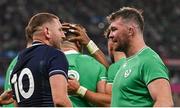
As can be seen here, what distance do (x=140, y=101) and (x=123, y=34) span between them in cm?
50

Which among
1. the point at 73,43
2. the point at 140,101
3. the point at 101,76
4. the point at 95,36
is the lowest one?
the point at 140,101

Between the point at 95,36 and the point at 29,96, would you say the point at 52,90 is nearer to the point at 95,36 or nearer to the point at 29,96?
the point at 29,96

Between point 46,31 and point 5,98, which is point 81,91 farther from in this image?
point 46,31

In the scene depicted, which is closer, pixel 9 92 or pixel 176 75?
pixel 9 92

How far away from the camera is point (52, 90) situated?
3.98m

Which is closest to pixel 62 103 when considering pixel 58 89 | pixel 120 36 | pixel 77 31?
pixel 58 89

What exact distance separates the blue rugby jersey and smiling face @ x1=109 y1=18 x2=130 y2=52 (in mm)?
387

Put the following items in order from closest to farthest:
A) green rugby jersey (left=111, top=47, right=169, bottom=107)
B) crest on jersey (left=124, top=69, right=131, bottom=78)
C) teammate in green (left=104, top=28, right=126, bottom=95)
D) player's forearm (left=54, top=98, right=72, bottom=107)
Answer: green rugby jersey (left=111, top=47, right=169, bottom=107) → player's forearm (left=54, top=98, right=72, bottom=107) → crest on jersey (left=124, top=69, right=131, bottom=78) → teammate in green (left=104, top=28, right=126, bottom=95)

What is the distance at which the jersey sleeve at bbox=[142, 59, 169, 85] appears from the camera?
3840mm

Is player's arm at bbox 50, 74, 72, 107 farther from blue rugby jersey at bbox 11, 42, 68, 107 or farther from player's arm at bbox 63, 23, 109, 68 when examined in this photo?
player's arm at bbox 63, 23, 109, 68

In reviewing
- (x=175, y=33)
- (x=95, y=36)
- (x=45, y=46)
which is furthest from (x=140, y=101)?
(x=175, y=33)

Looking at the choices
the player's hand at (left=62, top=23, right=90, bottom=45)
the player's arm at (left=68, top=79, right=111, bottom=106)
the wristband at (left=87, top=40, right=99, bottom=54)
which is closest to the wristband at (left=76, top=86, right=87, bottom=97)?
the player's arm at (left=68, top=79, right=111, bottom=106)

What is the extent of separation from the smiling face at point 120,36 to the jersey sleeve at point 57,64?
40 centimetres

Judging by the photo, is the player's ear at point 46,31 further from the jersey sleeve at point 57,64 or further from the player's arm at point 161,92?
the player's arm at point 161,92
